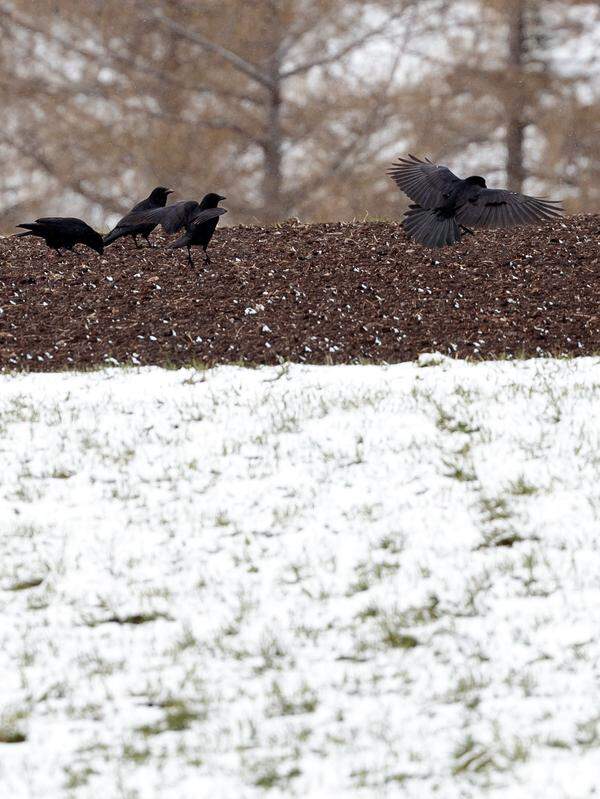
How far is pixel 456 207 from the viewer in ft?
28.9

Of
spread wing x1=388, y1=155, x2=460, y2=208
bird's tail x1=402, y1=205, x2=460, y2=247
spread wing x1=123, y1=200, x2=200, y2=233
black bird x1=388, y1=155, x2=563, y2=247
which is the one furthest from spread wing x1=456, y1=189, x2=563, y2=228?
spread wing x1=123, y1=200, x2=200, y2=233

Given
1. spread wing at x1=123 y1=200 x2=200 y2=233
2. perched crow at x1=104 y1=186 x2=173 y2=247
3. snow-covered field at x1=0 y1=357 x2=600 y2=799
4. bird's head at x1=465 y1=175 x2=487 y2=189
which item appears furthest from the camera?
perched crow at x1=104 y1=186 x2=173 y2=247

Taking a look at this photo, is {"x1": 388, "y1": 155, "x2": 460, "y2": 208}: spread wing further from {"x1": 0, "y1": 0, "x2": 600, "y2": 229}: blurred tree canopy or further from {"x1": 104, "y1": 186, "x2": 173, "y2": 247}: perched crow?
{"x1": 0, "y1": 0, "x2": 600, "y2": 229}: blurred tree canopy

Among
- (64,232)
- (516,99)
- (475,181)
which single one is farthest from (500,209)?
(516,99)

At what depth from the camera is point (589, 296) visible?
8469 millimetres

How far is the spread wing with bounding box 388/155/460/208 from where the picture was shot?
893 centimetres

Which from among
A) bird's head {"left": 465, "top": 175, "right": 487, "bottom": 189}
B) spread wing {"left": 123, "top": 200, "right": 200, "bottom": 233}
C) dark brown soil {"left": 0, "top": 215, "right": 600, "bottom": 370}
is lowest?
dark brown soil {"left": 0, "top": 215, "right": 600, "bottom": 370}

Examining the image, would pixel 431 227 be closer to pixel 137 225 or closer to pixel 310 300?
pixel 310 300

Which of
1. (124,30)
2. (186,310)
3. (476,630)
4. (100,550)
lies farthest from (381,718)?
(124,30)

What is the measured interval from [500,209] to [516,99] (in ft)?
30.0

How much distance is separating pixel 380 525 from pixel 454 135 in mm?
13284

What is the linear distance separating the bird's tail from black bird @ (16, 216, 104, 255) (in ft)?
9.57

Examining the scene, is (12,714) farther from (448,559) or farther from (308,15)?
(308,15)

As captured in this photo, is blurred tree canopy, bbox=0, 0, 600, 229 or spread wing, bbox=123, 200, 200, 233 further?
blurred tree canopy, bbox=0, 0, 600, 229
